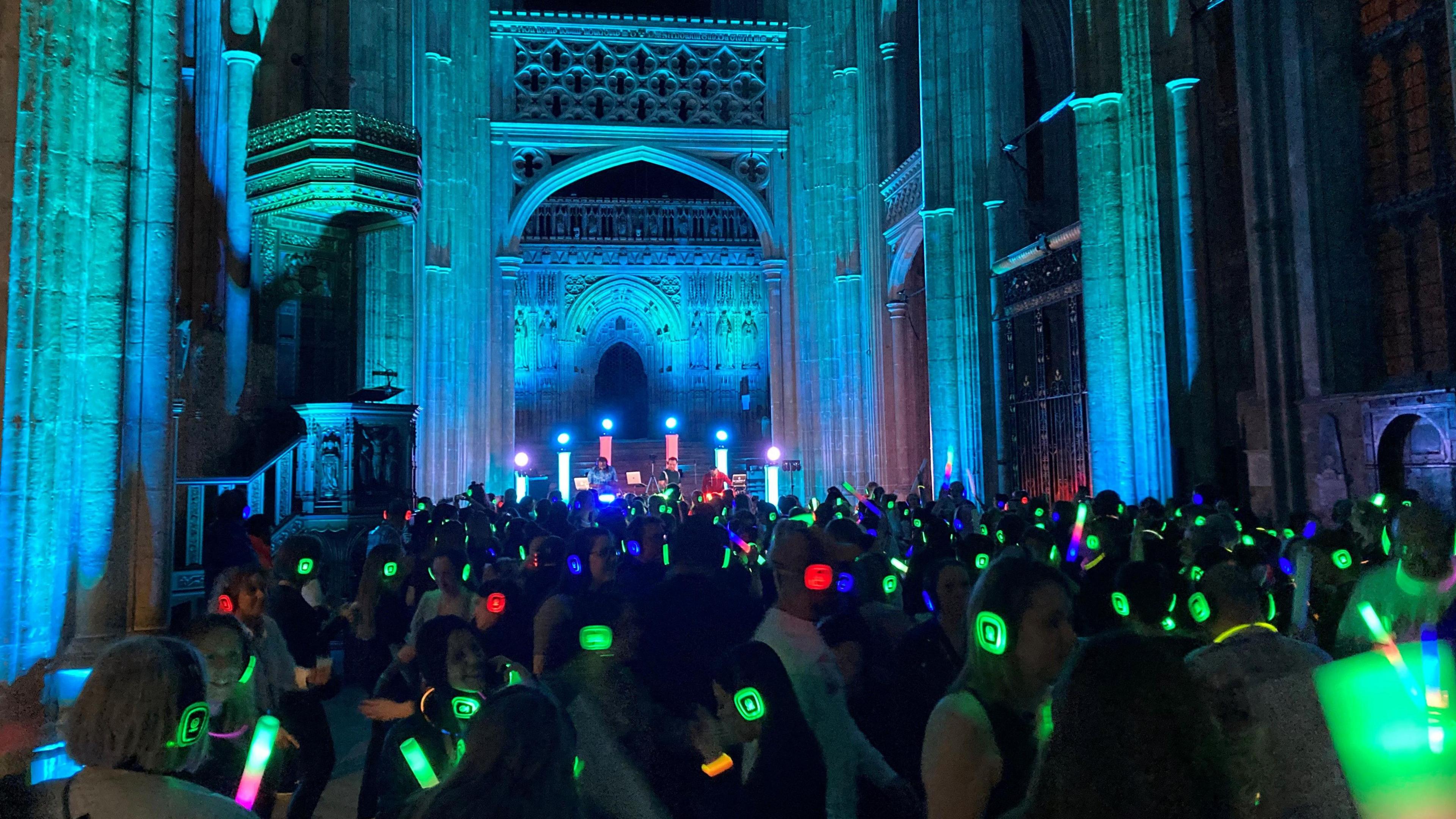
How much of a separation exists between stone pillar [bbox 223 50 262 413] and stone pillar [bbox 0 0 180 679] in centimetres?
760

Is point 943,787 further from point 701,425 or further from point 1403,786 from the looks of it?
point 701,425

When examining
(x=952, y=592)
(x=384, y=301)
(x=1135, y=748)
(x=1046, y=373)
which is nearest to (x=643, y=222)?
(x=384, y=301)

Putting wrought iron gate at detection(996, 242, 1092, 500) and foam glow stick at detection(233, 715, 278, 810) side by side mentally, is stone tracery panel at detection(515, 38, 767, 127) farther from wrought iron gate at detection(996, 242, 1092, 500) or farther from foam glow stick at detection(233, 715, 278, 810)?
foam glow stick at detection(233, 715, 278, 810)

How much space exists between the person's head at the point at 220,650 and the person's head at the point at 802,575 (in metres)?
1.84

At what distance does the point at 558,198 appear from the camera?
106 ft

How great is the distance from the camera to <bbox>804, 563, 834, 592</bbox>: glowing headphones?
10.8 feet

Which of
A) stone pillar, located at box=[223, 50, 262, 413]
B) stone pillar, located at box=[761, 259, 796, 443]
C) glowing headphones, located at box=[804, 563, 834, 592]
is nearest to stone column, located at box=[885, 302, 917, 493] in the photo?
stone pillar, located at box=[761, 259, 796, 443]

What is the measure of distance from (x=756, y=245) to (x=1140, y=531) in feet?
87.5

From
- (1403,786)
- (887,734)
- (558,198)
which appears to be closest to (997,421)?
(887,734)

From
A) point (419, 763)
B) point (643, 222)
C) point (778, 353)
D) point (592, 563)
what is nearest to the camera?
point (419, 763)

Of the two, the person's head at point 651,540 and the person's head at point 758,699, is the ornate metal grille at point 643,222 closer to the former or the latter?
the person's head at point 651,540

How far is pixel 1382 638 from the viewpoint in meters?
3.90

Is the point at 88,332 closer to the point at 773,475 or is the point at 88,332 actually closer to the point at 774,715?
the point at 774,715

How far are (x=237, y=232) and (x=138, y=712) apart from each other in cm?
1242
